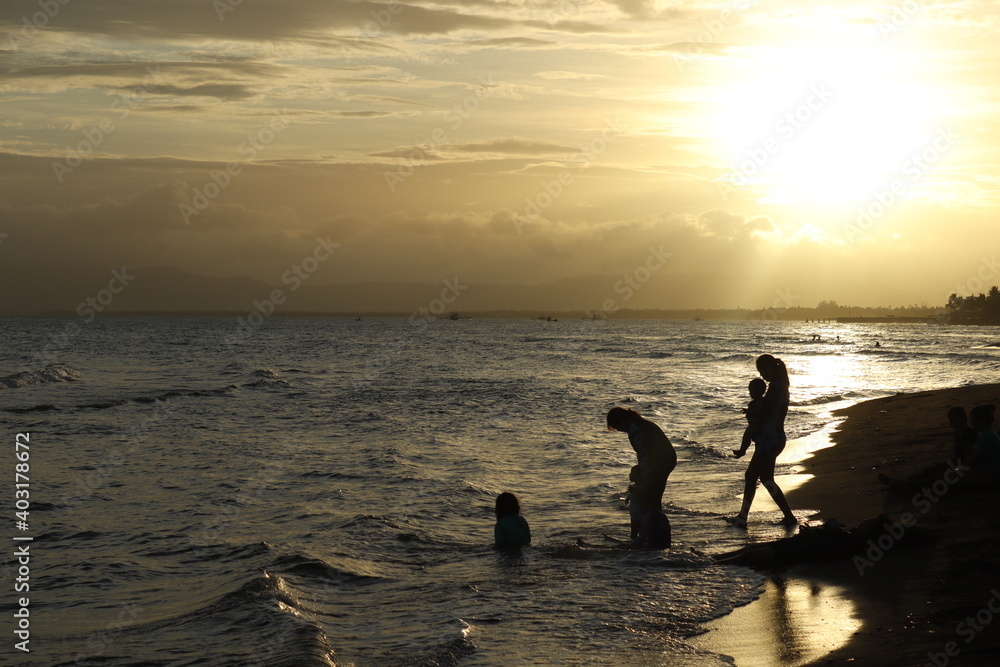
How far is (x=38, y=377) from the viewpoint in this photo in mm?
40906

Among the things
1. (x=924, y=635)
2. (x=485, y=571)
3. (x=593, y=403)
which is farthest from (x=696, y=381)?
(x=924, y=635)

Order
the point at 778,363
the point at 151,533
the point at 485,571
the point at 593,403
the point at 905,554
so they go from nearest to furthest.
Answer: the point at 905,554
the point at 485,571
the point at 778,363
the point at 151,533
the point at 593,403

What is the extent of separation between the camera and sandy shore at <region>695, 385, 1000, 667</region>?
19.1 feet

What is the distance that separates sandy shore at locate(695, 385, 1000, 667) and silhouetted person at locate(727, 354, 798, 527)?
3.44 ft

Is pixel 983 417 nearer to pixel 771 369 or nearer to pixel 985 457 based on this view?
pixel 985 457

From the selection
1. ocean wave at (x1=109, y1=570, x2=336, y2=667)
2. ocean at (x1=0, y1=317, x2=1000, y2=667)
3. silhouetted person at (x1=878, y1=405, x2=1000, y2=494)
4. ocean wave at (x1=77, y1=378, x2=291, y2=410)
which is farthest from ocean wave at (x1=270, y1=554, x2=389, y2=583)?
ocean wave at (x1=77, y1=378, x2=291, y2=410)

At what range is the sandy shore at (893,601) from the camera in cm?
581

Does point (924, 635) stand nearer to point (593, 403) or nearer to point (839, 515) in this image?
point (839, 515)

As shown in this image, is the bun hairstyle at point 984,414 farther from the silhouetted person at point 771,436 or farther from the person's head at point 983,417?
the silhouetted person at point 771,436

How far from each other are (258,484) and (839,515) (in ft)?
34.1

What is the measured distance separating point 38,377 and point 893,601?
1705 inches

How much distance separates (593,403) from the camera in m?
31.3

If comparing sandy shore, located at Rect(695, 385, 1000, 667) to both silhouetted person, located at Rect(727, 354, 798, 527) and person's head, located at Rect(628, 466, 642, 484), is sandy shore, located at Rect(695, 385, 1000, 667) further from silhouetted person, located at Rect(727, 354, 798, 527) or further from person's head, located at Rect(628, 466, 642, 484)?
person's head, located at Rect(628, 466, 642, 484)

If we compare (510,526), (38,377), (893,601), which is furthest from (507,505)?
(38,377)
